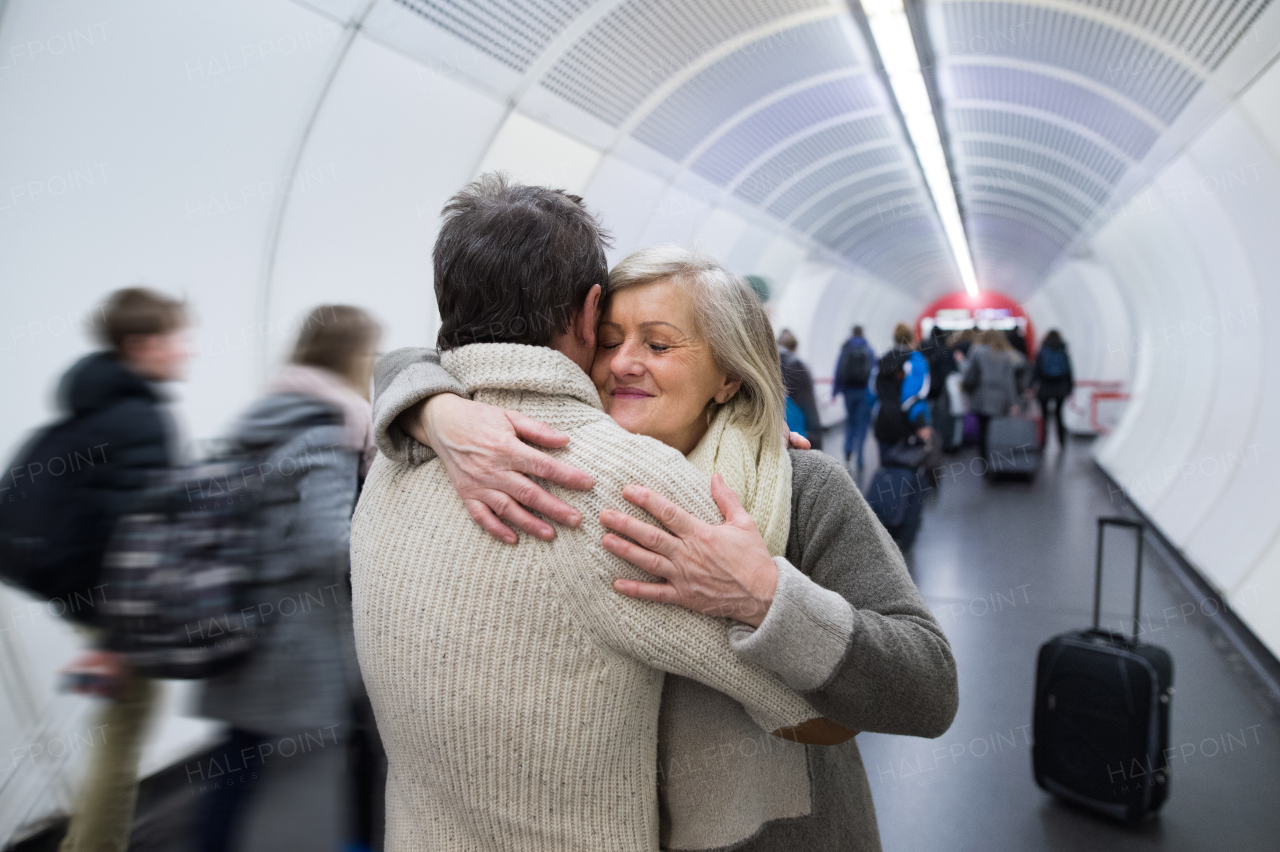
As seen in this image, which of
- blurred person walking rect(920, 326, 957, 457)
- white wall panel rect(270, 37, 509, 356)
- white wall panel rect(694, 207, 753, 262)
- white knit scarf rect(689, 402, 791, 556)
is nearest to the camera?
white knit scarf rect(689, 402, 791, 556)

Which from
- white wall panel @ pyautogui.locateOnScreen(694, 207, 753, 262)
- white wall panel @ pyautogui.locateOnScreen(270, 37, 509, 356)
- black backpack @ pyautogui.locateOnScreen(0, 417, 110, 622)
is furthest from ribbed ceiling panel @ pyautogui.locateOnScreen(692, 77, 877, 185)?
black backpack @ pyautogui.locateOnScreen(0, 417, 110, 622)

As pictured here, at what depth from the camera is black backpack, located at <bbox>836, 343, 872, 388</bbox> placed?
469 inches

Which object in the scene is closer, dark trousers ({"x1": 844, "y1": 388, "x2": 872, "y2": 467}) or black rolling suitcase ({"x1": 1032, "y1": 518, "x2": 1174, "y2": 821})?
black rolling suitcase ({"x1": 1032, "y1": 518, "x2": 1174, "y2": 821})

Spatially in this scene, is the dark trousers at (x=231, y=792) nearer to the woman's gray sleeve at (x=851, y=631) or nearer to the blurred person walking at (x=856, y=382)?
the woman's gray sleeve at (x=851, y=631)

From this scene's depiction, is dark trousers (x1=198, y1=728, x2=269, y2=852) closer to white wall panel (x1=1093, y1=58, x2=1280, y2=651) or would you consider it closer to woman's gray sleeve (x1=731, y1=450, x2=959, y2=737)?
woman's gray sleeve (x1=731, y1=450, x2=959, y2=737)

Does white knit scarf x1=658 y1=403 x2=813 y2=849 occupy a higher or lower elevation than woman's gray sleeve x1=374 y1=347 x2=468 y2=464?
lower

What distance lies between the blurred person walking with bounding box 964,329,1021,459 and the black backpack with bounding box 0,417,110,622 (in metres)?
12.5

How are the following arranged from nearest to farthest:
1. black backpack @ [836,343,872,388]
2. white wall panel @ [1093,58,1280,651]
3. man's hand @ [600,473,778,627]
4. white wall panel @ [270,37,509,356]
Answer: man's hand @ [600,473,778,627] < white wall panel @ [270,37,509,356] < white wall panel @ [1093,58,1280,651] < black backpack @ [836,343,872,388]

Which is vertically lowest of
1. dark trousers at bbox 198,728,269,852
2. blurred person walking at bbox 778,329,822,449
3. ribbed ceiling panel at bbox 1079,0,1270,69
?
dark trousers at bbox 198,728,269,852

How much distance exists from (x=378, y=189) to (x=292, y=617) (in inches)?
133

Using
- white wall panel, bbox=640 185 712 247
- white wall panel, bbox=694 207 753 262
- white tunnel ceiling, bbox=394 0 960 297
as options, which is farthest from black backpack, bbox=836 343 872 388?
white wall panel, bbox=640 185 712 247

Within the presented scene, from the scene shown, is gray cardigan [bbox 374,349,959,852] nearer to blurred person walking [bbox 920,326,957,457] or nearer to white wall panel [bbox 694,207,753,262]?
white wall panel [bbox 694,207,753,262]

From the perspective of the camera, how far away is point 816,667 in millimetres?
1289

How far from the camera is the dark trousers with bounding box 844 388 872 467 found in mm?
12289
